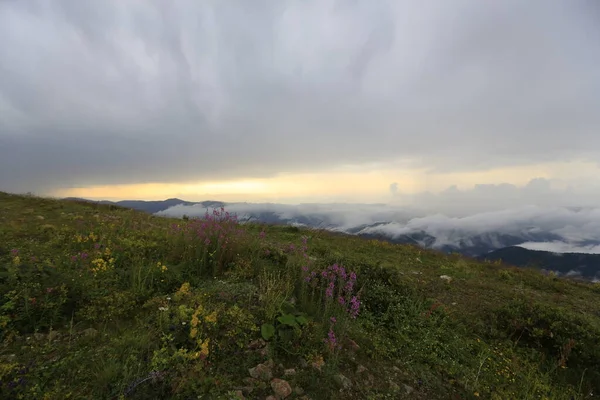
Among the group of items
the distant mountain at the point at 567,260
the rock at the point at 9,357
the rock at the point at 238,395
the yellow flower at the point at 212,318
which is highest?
the yellow flower at the point at 212,318

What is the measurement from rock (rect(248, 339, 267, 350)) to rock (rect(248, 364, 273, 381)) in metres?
0.29

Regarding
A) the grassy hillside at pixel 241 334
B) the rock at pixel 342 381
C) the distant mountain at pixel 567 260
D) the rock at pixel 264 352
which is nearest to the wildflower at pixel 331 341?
the grassy hillside at pixel 241 334

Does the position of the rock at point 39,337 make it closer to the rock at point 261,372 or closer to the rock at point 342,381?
the rock at point 261,372

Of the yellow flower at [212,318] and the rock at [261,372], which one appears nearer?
the rock at [261,372]

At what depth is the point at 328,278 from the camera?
4.69 metres

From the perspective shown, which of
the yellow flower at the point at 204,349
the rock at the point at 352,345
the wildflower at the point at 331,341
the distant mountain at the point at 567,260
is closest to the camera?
the yellow flower at the point at 204,349

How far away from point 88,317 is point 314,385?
2918 mm

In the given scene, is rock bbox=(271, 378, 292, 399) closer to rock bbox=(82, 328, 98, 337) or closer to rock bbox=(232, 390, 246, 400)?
rock bbox=(232, 390, 246, 400)

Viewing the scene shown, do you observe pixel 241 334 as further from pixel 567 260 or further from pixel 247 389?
pixel 567 260

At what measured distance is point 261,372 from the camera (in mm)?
2906

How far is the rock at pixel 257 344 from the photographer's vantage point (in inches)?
127

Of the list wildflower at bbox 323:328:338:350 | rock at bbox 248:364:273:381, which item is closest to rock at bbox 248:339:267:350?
rock at bbox 248:364:273:381

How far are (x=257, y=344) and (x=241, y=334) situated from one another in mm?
230

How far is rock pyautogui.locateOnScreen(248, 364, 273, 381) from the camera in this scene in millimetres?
2871
